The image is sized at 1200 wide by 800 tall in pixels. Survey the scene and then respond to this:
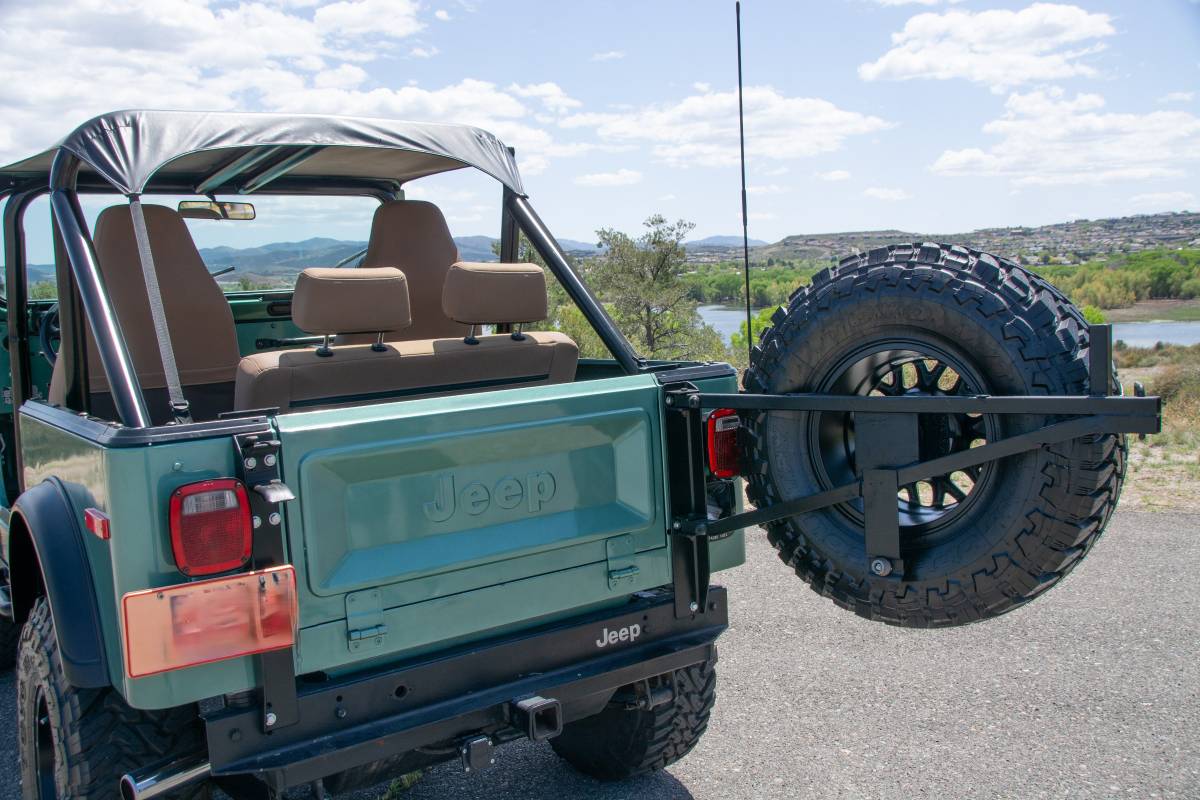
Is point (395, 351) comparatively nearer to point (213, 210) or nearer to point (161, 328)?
point (161, 328)

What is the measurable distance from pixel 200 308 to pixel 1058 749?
3622 millimetres

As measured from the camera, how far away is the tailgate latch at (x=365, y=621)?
2.44 m

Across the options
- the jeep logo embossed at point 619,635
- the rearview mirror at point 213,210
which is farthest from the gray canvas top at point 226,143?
the jeep logo embossed at point 619,635

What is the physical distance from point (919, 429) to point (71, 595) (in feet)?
7.49

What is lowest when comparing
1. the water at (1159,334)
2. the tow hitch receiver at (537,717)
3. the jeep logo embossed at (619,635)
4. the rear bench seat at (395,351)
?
the water at (1159,334)

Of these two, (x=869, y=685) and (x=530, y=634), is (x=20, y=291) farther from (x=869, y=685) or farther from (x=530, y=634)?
(x=869, y=685)

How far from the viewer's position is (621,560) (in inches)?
115

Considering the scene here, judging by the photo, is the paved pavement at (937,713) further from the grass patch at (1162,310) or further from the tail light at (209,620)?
the grass patch at (1162,310)

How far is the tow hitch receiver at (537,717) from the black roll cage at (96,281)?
3.87 ft

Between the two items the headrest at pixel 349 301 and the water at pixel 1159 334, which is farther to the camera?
the water at pixel 1159 334

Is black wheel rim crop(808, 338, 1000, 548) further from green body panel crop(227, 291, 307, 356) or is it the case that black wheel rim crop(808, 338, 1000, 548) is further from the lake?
the lake

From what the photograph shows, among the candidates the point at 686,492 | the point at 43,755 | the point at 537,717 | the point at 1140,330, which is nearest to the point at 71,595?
the point at 43,755

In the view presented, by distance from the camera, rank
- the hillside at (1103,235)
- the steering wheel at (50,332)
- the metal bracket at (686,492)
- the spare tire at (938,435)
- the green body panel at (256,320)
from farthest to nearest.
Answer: the hillside at (1103,235)
the green body panel at (256,320)
the steering wheel at (50,332)
the metal bracket at (686,492)
the spare tire at (938,435)

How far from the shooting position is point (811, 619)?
5012mm
